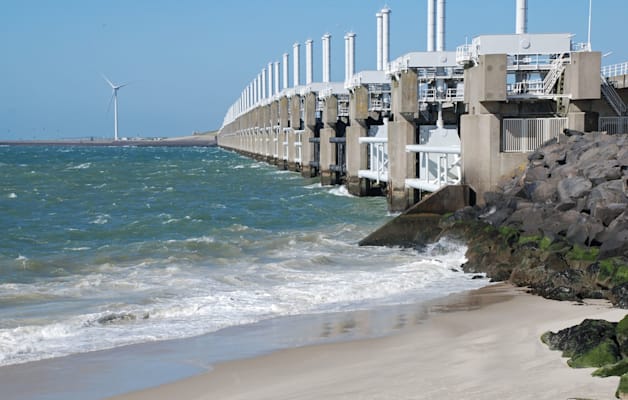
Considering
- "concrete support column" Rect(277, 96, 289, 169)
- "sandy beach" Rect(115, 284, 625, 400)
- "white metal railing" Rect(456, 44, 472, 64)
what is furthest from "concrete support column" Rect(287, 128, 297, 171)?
"sandy beach" Rect(115, 284, 625, 400)

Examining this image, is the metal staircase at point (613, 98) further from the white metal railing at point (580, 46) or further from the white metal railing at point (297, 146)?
the white metal railing at point (297, 146)

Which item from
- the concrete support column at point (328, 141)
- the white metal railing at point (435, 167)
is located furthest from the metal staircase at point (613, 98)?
the concrete support column at point (328, 141)

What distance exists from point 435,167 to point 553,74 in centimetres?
672

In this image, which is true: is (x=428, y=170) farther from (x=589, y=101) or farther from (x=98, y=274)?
(x=98, y=274)

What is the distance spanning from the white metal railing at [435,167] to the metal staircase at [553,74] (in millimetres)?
3260

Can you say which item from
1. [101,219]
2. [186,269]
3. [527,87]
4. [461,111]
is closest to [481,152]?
[527,87]

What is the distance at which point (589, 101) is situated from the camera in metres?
26.8

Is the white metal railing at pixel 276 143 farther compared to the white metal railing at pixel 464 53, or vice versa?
the white metal railing at pixel 276 143

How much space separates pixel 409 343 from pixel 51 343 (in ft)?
17.3

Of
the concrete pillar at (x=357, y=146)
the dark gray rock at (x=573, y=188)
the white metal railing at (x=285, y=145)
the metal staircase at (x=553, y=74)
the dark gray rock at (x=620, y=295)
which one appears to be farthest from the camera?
the white metal railing at (x=285, y=145)

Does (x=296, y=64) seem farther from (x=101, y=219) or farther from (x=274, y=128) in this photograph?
(x=101, y=219)

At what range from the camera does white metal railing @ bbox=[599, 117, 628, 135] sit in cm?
2856

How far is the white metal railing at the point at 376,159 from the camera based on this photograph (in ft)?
132

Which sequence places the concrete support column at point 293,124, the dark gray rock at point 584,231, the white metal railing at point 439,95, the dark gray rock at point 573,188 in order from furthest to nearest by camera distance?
the concrete support column at point 293,124, the white metal railing at point 439,95, the dark gray rock at point 573,188, the dark gray rock at point 584,231
